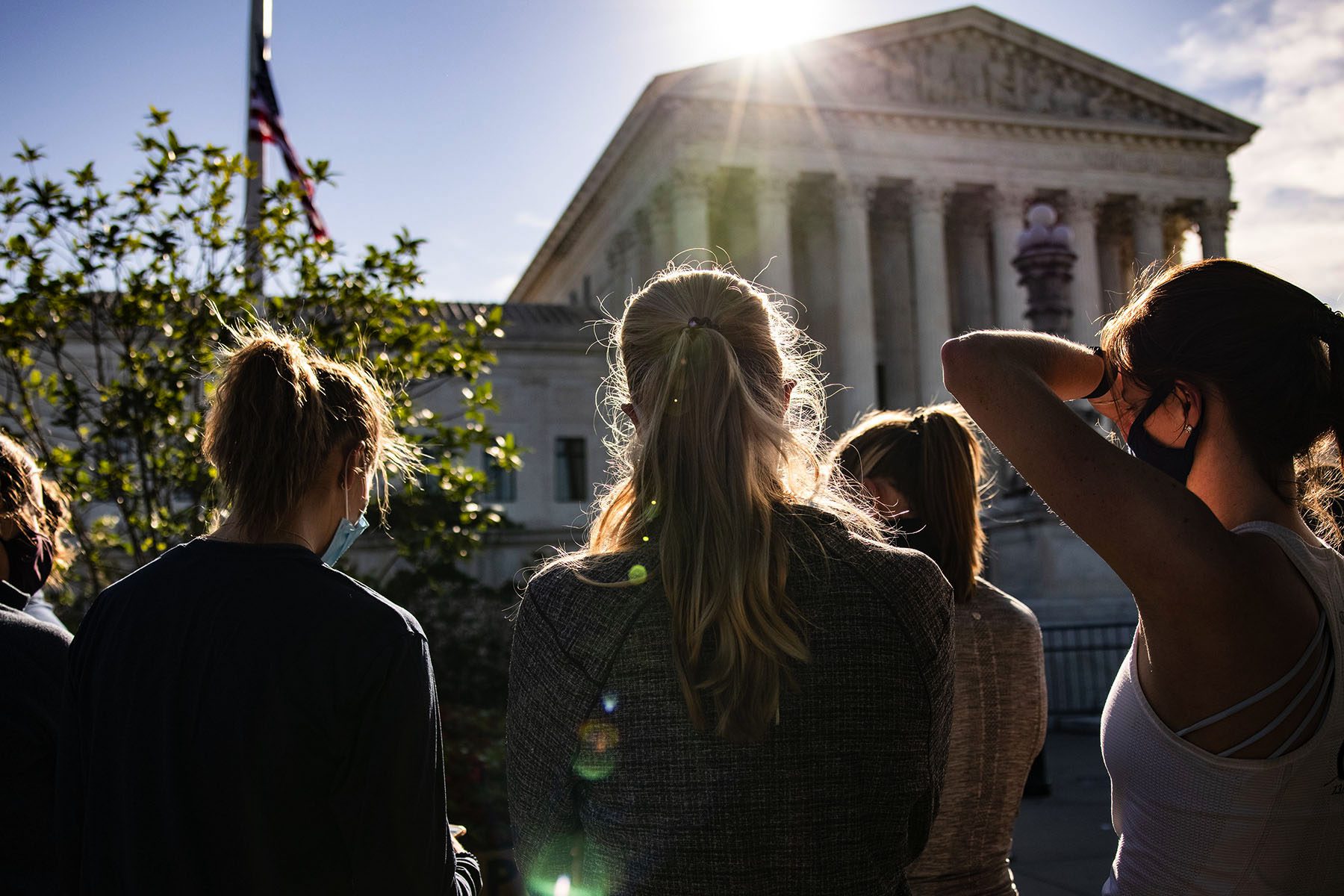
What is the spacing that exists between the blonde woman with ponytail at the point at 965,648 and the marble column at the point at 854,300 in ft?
115

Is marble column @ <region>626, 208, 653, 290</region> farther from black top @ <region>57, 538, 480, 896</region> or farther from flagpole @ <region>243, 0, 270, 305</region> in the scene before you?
black top @ <region>57, 538, 480, 896</region>

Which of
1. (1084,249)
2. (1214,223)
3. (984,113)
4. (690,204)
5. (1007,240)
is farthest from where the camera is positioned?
(1214,223)

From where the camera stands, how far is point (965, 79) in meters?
41.9

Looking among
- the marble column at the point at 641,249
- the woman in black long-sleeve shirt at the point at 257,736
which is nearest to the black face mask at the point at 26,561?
the woman in black long-sleeve shirt at the point at 257,736

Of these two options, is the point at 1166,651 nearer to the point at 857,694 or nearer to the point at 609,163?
the point at 857,694

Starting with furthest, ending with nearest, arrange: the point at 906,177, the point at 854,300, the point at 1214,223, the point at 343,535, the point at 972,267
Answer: the point at 972,267
the point at 1214,223
the point at 906,177
the point at 854,300
the point at 343,535

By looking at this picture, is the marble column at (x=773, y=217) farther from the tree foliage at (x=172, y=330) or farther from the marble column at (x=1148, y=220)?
the tree foliage at (x=172, y=330)

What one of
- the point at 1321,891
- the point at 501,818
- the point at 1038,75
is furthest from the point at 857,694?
the point at 1038,75

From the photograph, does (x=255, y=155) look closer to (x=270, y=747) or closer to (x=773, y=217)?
(x=270, y=747)

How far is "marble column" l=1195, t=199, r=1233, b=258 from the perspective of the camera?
43.6 meters

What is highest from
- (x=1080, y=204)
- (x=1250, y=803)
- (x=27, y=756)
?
(x=1080, y=204)

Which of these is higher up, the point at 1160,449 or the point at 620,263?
the point at 620,263

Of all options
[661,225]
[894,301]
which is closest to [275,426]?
[661,225]

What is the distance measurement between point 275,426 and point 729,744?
1.22 metres
